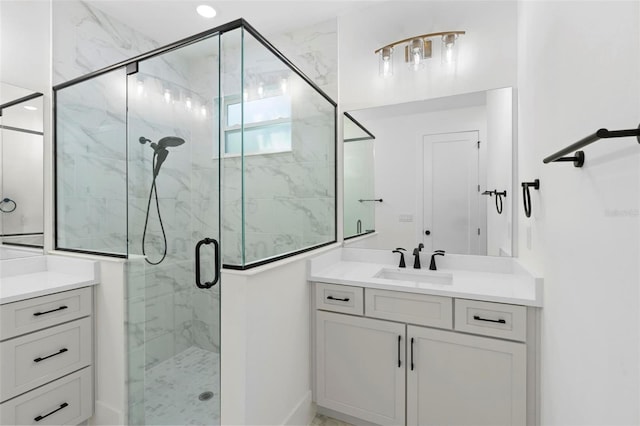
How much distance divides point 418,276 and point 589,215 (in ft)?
3.98

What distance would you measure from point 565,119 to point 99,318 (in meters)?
2.58

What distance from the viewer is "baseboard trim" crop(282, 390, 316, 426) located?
1.72 m

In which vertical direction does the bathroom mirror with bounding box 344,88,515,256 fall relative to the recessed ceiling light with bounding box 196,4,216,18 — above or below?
below

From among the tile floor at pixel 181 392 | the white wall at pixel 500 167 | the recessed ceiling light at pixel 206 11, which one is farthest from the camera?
the recessed ceiling light at pixel 206 11

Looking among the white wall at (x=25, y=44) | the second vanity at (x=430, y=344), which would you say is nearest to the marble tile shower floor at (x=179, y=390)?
the second vanity at (x=430, y=344)

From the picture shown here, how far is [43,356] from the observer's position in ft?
5.31

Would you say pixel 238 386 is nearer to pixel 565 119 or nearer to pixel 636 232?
pixel 636 232

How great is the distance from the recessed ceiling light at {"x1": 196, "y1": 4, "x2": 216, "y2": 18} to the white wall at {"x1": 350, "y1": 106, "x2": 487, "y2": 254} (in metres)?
1.44

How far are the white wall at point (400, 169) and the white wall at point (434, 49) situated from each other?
0.53ft

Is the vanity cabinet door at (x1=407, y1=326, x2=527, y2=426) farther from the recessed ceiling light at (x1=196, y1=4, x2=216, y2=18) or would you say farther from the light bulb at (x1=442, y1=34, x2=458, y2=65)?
the recessed ceiling light at (x1=196, y1=4, x2=216, y2=18)

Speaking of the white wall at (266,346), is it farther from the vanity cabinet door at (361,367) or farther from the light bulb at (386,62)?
the light bulb at (386,62)

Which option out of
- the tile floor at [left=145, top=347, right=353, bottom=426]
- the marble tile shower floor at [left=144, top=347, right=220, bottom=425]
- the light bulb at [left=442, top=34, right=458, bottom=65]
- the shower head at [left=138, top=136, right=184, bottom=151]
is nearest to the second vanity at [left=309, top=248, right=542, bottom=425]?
the tile floor at [left=145, top=347, right=353, bottom=426]

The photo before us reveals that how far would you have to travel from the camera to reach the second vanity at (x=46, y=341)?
1500mm

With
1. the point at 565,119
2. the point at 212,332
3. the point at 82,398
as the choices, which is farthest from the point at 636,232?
the point at 82,398
